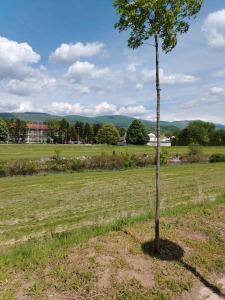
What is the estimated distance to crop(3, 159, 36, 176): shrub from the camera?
26781 mm

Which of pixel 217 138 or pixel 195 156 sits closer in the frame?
pixel 195 156

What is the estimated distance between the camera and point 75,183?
21.5 meters

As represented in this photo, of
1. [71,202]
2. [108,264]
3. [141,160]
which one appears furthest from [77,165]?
[108,264]

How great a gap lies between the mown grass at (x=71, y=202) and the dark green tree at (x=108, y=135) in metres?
91.4

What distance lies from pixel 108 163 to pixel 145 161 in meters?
5.76

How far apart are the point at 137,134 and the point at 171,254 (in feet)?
320

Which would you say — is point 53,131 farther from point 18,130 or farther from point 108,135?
point 108,135

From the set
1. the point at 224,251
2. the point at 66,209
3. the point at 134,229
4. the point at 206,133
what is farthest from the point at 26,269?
the point at 206,133

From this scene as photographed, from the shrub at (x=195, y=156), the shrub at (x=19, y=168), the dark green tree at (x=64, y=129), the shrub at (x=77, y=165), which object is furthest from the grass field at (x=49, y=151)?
the dark green tree at (x=64, y=129)

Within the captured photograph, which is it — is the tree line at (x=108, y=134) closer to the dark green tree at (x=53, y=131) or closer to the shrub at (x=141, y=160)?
the dark green tree at (x=53, y=131)

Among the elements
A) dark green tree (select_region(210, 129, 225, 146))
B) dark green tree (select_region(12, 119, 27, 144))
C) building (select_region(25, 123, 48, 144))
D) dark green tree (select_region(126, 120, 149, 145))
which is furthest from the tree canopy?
building (select_region(25, 123, 48, 144))

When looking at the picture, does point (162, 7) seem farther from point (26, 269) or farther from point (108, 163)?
point (108, 163)

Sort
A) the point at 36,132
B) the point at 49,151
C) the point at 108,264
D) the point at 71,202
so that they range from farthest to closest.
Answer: the point at 36,132
the point at 49,151
the point at 71,202
the point at 108,264

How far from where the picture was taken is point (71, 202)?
14.7 metres
